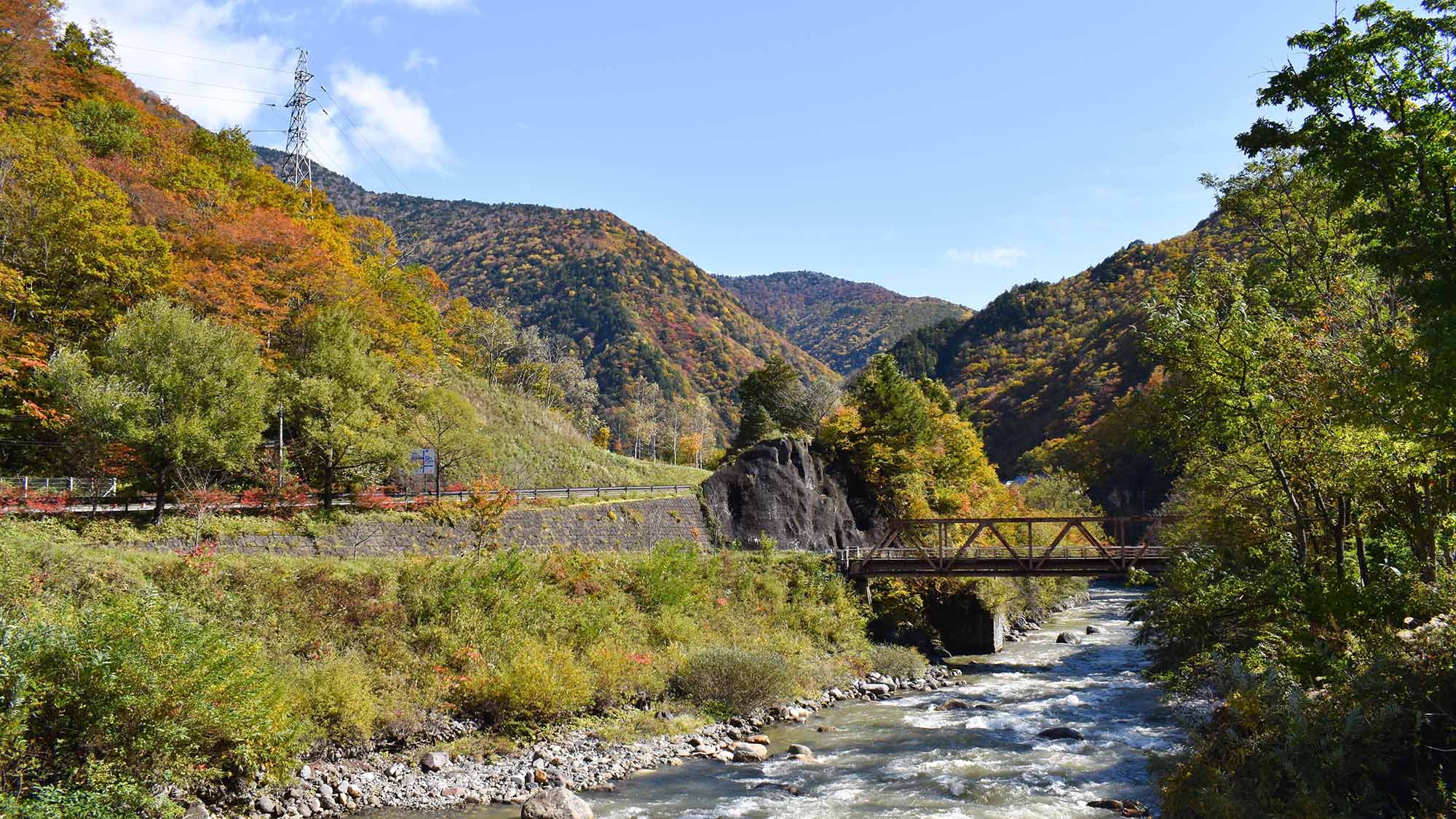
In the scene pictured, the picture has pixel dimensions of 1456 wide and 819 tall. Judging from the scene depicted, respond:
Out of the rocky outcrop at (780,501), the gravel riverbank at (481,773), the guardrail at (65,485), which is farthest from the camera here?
the rocky outcrop at (780,501)

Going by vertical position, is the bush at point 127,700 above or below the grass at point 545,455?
below

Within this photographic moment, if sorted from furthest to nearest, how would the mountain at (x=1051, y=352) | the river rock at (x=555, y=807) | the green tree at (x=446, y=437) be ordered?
the mountain at (x=1051, y=352)
the green tree at (x=446, y=437)
the river rock at (x=555, y=807)

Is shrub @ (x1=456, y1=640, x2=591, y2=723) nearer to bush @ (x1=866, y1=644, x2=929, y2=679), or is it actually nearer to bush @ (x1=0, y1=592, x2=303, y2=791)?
bush @ (x1=0, y1=592, x2=303, y2=791)

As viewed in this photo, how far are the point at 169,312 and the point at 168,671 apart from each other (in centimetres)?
1434

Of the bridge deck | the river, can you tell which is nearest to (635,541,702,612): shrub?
the river

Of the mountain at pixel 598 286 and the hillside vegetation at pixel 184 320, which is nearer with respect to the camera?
the hillside vegetation at pixel 184 320

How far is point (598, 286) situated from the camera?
132 m

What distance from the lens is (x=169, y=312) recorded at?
23266 millimetres

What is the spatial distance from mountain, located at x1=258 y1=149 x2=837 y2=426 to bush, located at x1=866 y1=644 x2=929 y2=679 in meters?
80.6

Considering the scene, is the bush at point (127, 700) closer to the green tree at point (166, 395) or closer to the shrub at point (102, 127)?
the green tree at point (166, 395)

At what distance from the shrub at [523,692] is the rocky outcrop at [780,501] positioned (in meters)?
20.4

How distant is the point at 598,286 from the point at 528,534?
10529 cm

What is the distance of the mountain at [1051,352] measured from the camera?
325 feet

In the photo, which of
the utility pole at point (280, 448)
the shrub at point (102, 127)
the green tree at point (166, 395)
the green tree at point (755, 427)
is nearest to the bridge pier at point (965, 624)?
the green tree at point (755, 427)
